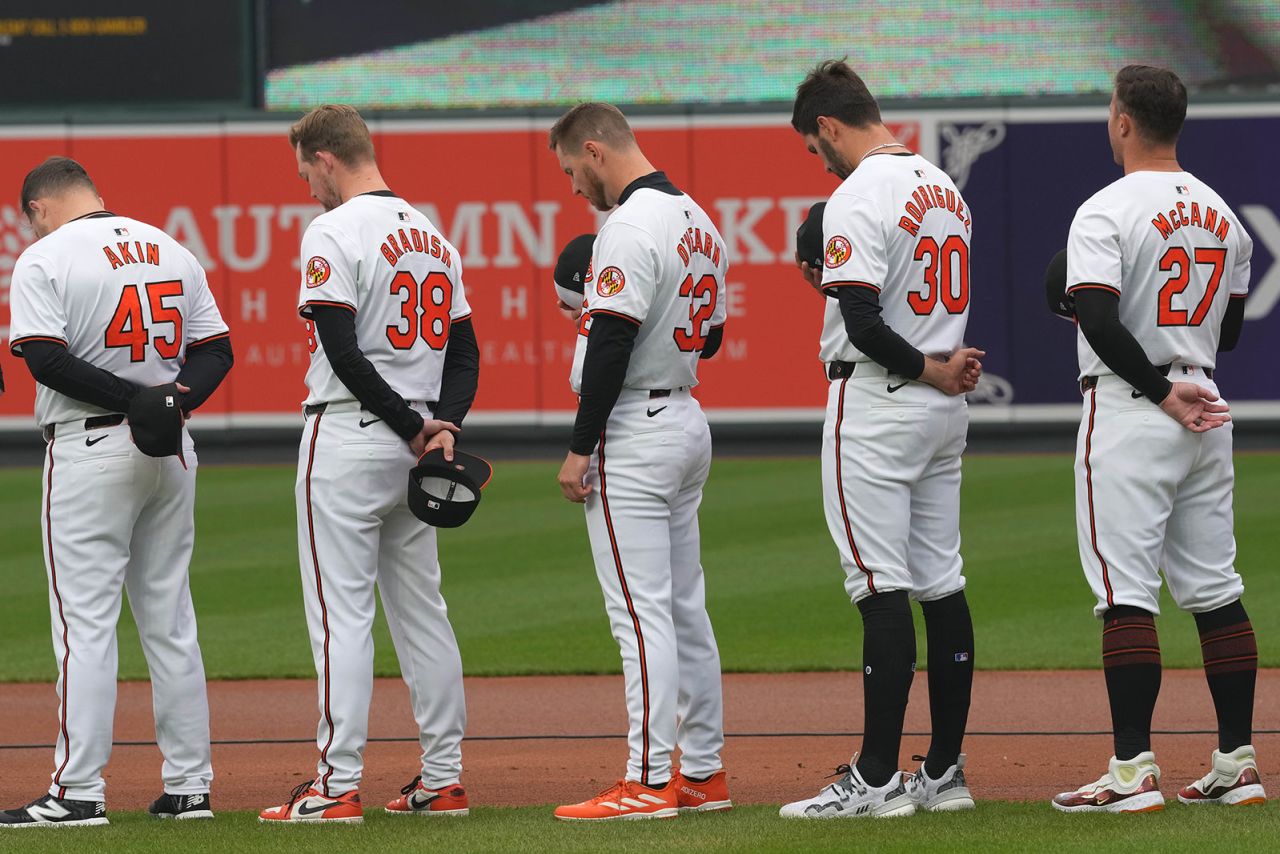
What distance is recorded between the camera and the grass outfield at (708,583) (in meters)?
8.27

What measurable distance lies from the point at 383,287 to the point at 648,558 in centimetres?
105

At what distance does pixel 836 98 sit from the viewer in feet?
16.3

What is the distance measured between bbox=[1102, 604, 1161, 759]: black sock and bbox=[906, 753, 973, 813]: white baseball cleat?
1.47 feet

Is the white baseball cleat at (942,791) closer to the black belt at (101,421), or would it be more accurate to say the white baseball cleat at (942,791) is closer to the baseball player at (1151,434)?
the baseball player at (1151,434)

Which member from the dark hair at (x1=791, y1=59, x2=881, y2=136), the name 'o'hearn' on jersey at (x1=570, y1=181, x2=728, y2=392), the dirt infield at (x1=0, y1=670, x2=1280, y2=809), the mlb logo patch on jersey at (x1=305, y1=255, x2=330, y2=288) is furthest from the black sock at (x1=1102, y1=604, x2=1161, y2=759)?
the mlb logo patch on jersey at (x1=305, y1=255, x2=330, y2=288)

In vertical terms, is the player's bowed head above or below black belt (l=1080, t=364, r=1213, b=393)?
above

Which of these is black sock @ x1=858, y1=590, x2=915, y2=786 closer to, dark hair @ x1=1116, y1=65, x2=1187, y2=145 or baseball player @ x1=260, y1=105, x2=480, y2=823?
baseball player @ x1=260, y1=105, x2=480, y2=823

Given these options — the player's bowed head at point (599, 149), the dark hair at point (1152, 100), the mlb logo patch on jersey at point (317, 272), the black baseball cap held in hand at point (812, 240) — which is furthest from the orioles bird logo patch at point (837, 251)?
the mlb logo patch on jersey at point (317, 272)

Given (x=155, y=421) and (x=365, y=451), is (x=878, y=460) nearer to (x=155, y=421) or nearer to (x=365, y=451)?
(x=365, y=451)

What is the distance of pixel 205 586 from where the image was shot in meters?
10.3

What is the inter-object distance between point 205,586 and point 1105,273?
6817mm

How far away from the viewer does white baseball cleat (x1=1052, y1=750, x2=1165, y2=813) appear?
473 centimetres

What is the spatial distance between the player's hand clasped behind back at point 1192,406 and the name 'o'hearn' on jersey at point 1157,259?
0.37 feet

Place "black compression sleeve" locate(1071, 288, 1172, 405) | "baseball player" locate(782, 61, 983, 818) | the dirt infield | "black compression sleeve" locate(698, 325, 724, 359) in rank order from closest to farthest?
"black compression sleeve" locate(1071, 288, 1172, 405) → "baseball player" locate(782, 61, 983, 818) → "black compression sleeve" locate(698, 325, 724, 359) → the dirt infield
